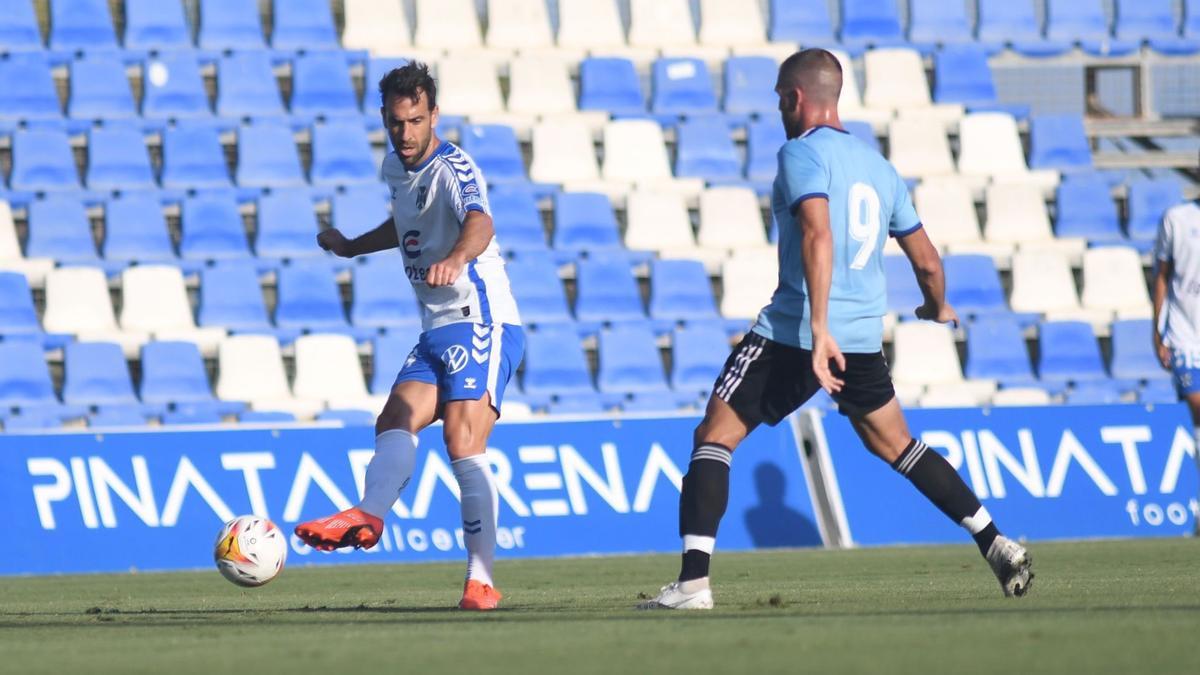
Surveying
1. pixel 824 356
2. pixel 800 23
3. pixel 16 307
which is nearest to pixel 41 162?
pixel 16 307

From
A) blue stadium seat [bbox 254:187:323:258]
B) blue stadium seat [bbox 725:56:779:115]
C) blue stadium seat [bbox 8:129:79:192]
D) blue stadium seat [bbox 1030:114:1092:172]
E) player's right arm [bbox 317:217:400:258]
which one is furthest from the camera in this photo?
blue stadium seat [bbox 1030:114:1092:172]

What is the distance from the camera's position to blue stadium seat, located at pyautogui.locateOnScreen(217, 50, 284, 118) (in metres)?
16.4

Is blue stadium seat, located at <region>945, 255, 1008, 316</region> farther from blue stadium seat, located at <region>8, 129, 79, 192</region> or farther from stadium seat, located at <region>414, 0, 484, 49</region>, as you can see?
blue stadium seat, located at <region>8, 129, 79, 192</region>

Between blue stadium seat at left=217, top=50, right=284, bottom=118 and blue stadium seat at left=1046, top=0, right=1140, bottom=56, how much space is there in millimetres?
8115

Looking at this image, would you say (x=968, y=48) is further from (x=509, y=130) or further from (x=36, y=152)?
(x=36, y=152)

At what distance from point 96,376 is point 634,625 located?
948 centimetres

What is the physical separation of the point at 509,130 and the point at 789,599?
405 inches

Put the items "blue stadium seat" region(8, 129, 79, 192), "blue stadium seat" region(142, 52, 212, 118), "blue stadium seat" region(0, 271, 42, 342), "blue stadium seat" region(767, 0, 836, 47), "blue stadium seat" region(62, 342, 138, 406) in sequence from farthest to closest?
"blue stadium seat" region(767, 0, 836, 47) < "blue stadium seat" region(142, 52, 212, 118) < "blue stadium seat" region(8, 129, 79, 192) < "blue stadium seat" region(0, 271, 42, 342) < "blue stadium seat" region(62, 342, 138, 406)

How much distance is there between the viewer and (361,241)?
285 inches

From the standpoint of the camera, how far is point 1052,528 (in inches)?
492

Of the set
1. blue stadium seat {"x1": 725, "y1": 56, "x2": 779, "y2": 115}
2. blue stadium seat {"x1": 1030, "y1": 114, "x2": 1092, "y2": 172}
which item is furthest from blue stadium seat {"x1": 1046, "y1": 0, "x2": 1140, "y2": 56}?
blue stadium seat {"x1": 725, "y1": 56, "x2": 779, "y2": 115}

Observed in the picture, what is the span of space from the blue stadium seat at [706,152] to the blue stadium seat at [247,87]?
367cm

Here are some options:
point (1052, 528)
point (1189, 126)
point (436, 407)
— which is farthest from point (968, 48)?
point (436, 407)

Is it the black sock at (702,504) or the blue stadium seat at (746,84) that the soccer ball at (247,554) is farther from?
the blue stadium seat at (746,84)
